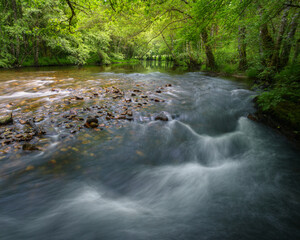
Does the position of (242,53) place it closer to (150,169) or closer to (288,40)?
(288,40)

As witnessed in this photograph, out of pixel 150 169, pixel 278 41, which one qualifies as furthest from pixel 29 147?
pixel 278 41

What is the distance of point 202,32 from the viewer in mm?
12008

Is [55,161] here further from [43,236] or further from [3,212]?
[43,236]

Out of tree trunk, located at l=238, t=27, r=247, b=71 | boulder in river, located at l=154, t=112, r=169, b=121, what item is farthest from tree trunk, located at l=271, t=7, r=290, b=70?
boulder in river, located at l=154, t=112, r=169, b=121

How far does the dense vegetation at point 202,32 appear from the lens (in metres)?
4.46

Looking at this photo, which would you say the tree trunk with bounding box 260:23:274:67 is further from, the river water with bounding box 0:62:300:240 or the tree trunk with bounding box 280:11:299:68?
the river water with bounding box 0:62:300:240

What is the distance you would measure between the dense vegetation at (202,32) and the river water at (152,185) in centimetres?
178

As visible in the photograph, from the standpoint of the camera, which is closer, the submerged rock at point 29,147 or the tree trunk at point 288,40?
the submerged rock at point 29,147

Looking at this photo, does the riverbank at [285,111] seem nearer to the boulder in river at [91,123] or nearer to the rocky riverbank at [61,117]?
the rocky riverbank at [61,117]

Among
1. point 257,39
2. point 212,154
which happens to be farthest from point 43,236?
point 257,39

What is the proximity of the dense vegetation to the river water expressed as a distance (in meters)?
1.78

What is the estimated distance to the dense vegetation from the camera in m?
4.46

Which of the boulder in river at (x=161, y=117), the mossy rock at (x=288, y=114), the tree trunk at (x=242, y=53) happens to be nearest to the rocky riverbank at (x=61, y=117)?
the boulder in river at (x=161, y=117)

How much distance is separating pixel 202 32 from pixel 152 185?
12.8 m
